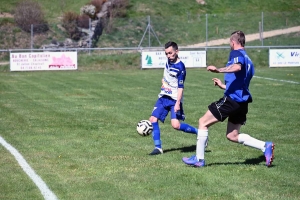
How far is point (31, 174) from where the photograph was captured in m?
9.14

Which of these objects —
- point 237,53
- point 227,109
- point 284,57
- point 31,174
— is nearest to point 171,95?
point 227,109

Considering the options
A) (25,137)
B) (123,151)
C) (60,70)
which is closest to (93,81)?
Answer: (60,70)

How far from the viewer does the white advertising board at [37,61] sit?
37844mm

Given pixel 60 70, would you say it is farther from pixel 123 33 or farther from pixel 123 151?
pixel 123 151

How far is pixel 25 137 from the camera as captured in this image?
12820 millimetres

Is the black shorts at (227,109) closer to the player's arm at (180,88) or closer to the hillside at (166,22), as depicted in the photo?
the player's arm at (180,88)

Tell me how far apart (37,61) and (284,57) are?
1383 cm

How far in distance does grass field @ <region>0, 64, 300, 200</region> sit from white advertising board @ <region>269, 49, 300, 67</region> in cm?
1699

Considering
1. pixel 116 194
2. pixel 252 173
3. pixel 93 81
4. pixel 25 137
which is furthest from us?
pixel 93 81

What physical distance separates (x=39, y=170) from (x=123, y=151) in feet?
6.69

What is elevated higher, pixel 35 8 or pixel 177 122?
pixel 35 8

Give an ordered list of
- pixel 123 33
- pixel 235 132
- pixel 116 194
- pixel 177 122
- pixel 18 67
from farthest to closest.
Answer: pixel 123 33 → pixel 18 67 → pixel 177 122 → pixel 235 132 → pixel 116 194

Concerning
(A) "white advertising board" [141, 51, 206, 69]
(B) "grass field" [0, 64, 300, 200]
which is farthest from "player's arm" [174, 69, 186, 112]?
(A) "white advertising board" [141, 51, 206, 69]

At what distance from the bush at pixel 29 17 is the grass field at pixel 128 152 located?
24614 mm
